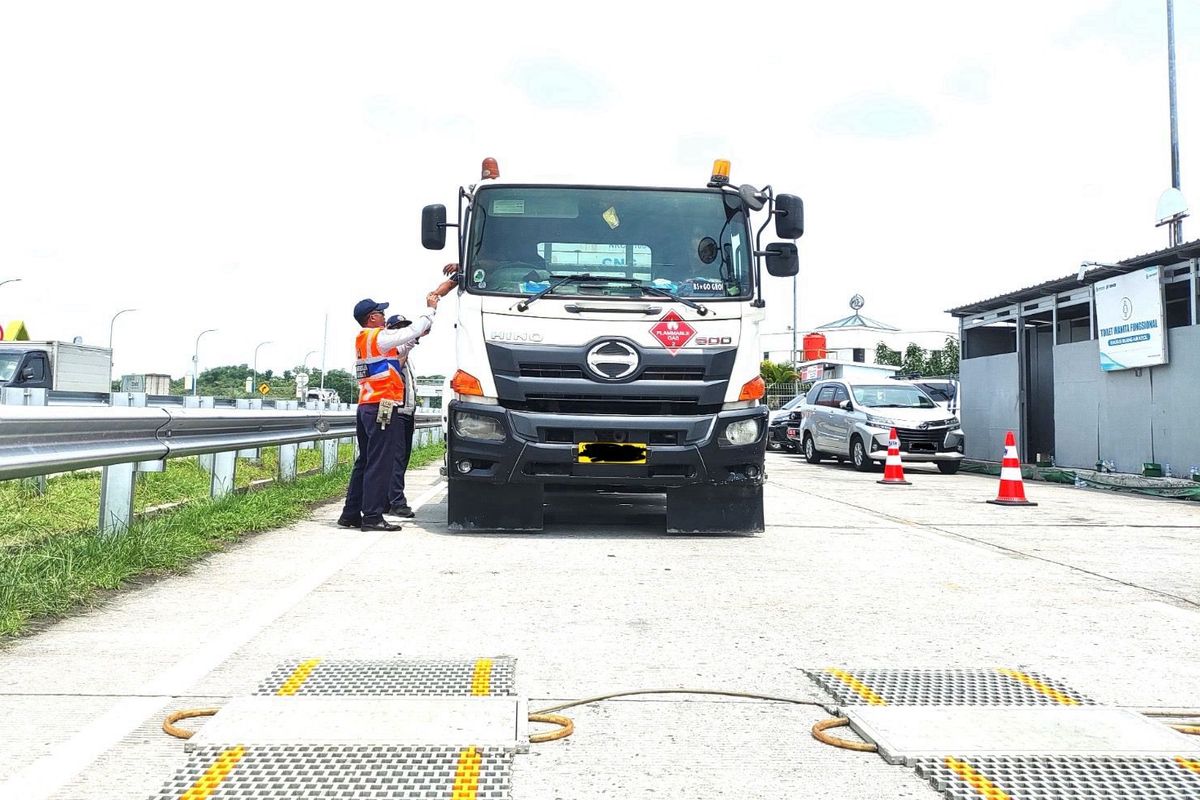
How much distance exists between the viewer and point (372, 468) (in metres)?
8.95

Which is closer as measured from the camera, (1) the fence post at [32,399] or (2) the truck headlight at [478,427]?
(2) the truck headlight at [478,427]

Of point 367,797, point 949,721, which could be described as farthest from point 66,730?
point 949,721

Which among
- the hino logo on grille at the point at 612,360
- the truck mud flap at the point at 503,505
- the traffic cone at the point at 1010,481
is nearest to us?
the hino logo on grille at the point at 612,360

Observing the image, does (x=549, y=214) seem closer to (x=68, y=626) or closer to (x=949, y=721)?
(x=68, y=626)

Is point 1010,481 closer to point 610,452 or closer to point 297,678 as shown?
point 610,452

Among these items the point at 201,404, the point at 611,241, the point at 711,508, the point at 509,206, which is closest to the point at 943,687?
the point at 711,508

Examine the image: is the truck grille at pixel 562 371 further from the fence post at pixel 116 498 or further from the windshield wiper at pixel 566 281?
the fence post at pixel 116 498

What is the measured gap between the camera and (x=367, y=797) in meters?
2.78

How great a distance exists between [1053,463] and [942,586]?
49.6ft

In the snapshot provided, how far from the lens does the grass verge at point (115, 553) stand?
5.24m

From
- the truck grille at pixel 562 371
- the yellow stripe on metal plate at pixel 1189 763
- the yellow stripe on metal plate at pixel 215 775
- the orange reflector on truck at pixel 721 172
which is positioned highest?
the orange reflector on truck at pixel 721 172

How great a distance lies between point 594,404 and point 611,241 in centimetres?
134

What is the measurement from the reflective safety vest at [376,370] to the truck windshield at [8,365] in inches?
657

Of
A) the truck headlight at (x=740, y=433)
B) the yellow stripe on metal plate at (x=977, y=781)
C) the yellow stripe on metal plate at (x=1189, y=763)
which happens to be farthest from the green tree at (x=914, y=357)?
the yellow stripe on metal plate at (x=977, y=781)
